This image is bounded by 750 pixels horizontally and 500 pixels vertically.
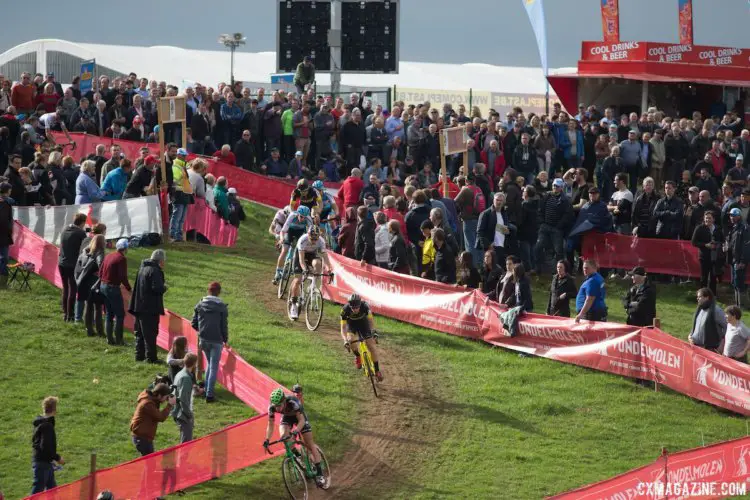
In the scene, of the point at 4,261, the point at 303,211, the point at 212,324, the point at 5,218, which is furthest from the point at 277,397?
the point at 4,261

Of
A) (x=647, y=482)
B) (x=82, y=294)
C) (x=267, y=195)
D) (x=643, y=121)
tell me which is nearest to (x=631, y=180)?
(x=643, y=121)

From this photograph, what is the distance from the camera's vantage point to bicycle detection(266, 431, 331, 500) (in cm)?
1524

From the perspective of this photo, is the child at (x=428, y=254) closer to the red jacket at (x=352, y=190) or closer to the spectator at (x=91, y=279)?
the red jacket at (x=352, y=190)

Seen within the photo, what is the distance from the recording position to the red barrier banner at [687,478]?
12906 mm

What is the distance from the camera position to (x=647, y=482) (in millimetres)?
13305

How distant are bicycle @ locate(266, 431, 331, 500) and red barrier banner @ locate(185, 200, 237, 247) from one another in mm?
13205

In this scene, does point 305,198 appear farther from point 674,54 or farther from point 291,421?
point 674,54

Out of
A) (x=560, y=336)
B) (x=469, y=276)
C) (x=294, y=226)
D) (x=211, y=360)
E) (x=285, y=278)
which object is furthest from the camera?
(x=285, y=278)

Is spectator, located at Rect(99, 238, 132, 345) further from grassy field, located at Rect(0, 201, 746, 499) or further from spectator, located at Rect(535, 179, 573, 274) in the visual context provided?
spectator, located at Rect(535, 179, 573, 274)

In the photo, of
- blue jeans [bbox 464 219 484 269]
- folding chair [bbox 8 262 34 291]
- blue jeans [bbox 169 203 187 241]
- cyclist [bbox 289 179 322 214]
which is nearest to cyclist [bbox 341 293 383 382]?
cyclist [bbox 289 179 322 214]

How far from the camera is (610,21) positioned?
4338 cm

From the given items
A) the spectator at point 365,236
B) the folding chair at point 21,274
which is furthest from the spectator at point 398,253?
the folding chair at point 21,274

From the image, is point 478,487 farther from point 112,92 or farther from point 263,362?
point 112,92

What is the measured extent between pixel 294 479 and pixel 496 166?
55.7 ft
